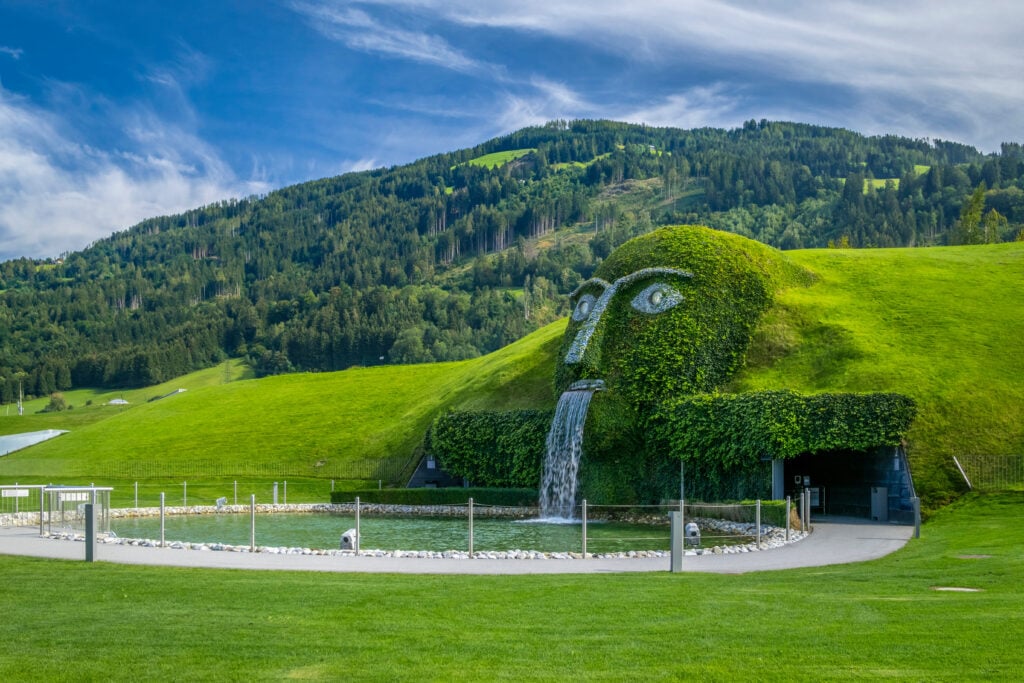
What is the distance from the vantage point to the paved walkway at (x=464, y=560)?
19453 millimetres

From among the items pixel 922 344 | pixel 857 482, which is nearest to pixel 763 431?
pixel 857 482

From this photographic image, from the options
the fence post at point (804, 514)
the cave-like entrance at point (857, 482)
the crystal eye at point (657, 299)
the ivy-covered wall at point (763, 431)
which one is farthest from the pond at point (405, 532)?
the crystal eye at point (657, 299)

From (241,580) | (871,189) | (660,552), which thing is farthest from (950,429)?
(871,189)

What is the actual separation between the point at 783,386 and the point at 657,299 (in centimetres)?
639

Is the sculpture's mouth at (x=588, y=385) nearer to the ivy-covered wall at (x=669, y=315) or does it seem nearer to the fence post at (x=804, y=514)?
the ivy-covered wall at (x=669, y=315)

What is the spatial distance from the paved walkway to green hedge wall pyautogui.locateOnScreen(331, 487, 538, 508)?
17098 millimetres

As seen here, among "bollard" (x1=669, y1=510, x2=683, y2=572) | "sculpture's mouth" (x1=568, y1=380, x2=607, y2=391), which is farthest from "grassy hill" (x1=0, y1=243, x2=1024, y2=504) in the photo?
"bollard" (x1=669, y1=510, x2=683, y2=572)

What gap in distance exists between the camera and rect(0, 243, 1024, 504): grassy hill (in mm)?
36031

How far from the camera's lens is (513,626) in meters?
12.4

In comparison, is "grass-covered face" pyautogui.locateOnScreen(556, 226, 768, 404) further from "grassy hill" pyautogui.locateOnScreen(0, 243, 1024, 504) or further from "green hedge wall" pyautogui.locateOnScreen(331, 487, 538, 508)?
"green hedge wall" pyautogui.locateOnScreen(331, 487, 538, 508)

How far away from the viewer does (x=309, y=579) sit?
55.8 ft

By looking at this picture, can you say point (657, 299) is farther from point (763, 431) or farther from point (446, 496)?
point (446, 496)

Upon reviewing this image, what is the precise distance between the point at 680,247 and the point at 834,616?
31.4 meters

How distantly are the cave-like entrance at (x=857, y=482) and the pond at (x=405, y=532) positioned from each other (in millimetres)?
6570
